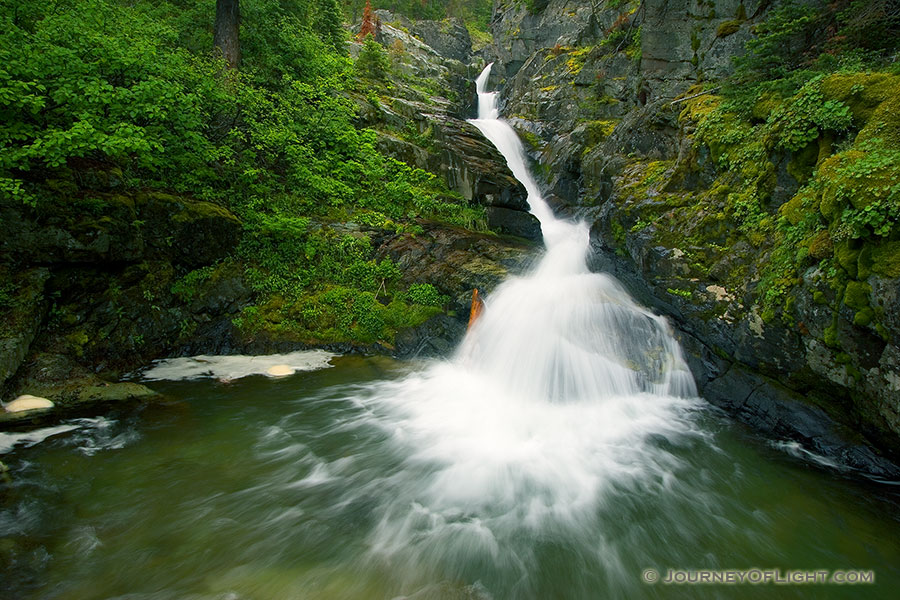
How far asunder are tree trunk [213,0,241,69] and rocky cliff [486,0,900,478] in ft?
36.0

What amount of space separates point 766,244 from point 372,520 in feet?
22.9

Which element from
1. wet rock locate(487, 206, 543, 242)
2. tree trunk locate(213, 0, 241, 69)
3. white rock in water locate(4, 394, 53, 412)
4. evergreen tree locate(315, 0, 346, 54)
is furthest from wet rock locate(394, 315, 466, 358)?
evergreen tree locate(315, 0, 346, 54)

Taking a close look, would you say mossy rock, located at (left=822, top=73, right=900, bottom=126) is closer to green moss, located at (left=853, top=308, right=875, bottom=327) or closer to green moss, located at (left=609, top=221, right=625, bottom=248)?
green moss, located at (left=853, top=308, right=875, bottom=327)

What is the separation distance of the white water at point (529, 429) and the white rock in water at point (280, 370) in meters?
1.64

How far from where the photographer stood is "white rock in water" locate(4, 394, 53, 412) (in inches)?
212

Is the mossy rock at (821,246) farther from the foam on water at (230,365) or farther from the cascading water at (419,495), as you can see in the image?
the foam on water at (230,365)

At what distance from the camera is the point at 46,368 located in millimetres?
6137

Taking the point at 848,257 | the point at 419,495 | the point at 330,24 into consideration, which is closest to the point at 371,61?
the point at 330,24

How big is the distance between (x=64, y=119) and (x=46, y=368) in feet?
13.4

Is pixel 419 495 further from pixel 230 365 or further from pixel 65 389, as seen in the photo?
pixel 65 389

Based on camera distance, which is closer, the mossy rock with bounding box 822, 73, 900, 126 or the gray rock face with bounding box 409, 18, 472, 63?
the mossy rock with bounding box 822, 73, 900, 126

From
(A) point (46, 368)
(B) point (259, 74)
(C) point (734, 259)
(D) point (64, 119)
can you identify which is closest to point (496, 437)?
(C) point (734, 259)

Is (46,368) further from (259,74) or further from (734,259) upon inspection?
(734,259)

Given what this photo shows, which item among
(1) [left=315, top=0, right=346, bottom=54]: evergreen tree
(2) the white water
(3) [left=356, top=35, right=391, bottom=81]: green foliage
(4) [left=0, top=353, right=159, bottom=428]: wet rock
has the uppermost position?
(1) [left=315, top=0, right=346, bottom=54]: evergreen tree
